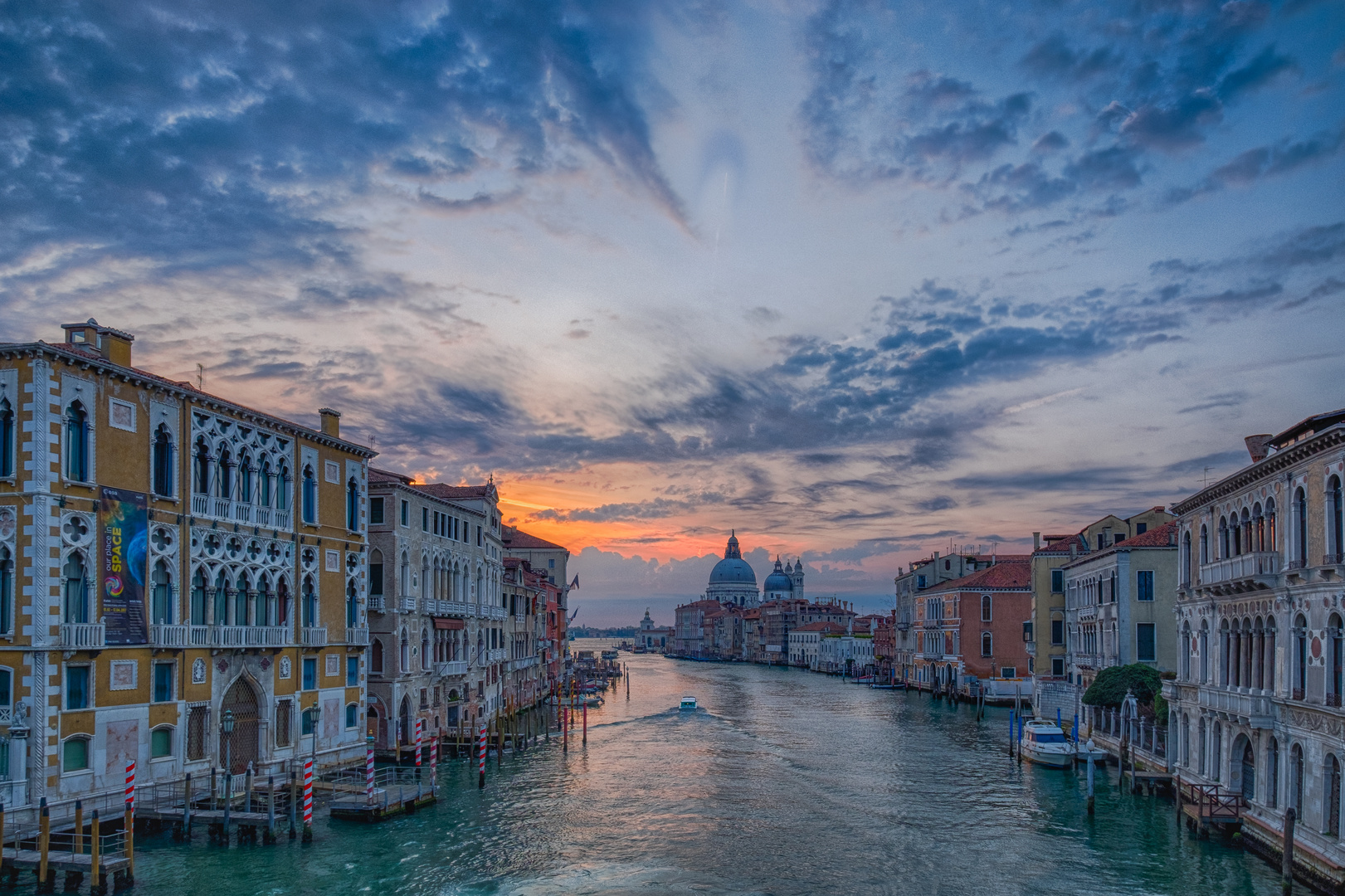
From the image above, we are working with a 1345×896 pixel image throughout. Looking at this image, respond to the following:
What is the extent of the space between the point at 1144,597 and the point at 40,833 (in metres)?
35.4

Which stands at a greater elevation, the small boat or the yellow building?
the yellow building

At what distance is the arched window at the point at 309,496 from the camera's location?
102ft

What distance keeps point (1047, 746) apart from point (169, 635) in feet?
97.0

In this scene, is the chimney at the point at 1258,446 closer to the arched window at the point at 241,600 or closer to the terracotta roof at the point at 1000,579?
the arched window at the point at 241,600

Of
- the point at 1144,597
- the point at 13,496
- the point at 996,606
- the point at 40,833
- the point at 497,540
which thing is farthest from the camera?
the point at 996,606

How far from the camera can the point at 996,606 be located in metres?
68.7

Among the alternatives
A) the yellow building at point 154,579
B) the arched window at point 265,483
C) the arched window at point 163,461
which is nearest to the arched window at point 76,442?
the yellow building at point 154,579

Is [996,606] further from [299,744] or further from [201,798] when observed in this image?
[201,798]

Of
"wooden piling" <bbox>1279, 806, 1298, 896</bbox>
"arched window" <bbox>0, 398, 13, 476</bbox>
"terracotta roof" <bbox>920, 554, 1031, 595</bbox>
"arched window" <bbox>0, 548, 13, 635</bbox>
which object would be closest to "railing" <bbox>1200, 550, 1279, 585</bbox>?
"wooden piling" <bbox>1279, 806, 1298, 896</bbox>

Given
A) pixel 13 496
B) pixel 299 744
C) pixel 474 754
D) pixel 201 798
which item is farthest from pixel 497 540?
pixel 13 496

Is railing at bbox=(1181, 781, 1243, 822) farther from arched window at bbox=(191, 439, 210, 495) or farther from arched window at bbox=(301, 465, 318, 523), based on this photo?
arched window at bbox=(191, 439, 210, 495)

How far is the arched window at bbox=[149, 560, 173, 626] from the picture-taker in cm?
2491

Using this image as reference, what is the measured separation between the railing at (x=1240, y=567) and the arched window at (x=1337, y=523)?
8.61 ft

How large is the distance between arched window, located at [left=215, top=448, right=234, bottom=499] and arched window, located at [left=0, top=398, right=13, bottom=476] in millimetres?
5523
